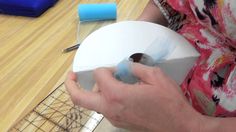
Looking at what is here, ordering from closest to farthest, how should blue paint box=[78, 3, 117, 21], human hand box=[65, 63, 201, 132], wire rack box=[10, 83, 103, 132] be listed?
human hand box=[65, 63, 201, 132], wire rack box=[10, 83, 103, 132], blue paint box=[78, 3, 117, 21]

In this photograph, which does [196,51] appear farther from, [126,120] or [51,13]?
[51,13]

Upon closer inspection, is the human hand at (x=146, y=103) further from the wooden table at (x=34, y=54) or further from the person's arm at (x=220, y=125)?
the wooden table at (x=34, y=54)

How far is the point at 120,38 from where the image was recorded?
448mm

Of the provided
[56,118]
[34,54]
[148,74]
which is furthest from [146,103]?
[34,54]

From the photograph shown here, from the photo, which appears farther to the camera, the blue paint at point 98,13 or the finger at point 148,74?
the blue paint at point 98,13

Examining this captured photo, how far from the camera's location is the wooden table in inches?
21.1

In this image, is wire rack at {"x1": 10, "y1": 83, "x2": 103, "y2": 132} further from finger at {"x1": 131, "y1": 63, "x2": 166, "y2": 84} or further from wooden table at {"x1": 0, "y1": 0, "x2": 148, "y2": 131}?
finger at {"x1": 131, "y1": 63, "x2": 166, "y2": 84}

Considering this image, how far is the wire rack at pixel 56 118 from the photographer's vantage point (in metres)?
0.50

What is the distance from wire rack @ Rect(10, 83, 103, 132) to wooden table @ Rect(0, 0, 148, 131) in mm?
13

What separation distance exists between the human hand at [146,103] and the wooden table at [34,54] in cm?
24

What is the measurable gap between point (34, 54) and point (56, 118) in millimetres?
190

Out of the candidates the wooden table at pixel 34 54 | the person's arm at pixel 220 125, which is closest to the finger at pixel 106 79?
the person's arm at pixel 220 125

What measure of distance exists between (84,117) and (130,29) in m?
0.18

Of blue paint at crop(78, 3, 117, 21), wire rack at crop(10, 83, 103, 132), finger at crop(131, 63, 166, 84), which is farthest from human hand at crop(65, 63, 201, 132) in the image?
blue paint at crop(78, 3, 117, 21)
